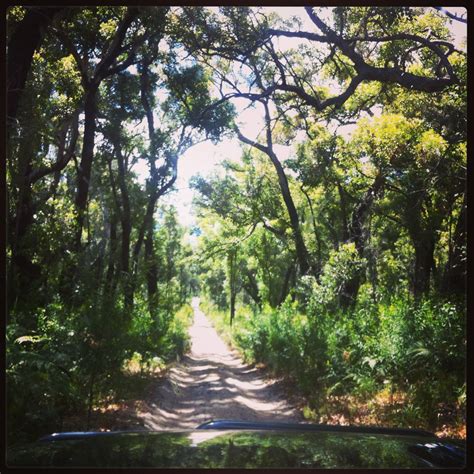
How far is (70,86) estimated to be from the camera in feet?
29.6

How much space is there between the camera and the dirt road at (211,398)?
7.83 meters

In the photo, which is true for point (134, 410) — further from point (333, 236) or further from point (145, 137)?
point (333, 236)

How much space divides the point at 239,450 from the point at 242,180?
11.5 metres

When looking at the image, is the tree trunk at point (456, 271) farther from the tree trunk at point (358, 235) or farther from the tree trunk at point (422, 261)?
the tree trunk at point (422, 261)

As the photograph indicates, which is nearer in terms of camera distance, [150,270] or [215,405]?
[215,405]

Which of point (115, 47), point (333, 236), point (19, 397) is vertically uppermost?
point (115, 47)

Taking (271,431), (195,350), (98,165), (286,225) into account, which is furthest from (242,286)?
(271,431)

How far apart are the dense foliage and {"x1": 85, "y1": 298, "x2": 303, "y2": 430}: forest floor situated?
466 mm

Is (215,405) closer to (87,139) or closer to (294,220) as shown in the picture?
(87,139)

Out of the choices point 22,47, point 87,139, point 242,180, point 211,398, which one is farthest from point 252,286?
point 22,47

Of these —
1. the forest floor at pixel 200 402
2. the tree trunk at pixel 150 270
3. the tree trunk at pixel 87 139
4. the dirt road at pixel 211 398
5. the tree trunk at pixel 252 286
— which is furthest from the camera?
the tree trunk at pixel 252 286

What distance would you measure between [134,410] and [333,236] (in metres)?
10.2

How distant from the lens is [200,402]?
916 centimetres

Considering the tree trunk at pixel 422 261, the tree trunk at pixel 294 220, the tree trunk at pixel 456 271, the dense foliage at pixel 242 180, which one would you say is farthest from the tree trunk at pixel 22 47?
the tree trunk at pixel 422 261
